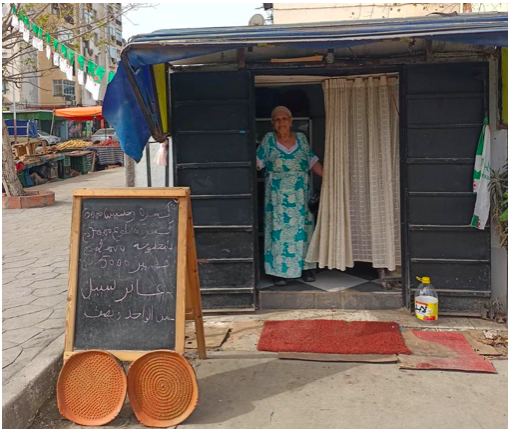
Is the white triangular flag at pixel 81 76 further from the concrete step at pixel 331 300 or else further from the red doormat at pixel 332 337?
the red doormat at pixel 332 337

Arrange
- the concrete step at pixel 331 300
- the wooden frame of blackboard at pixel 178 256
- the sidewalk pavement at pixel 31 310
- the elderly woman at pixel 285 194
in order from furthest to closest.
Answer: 1. the elderly woman at pixel 285 194
2. the concrete step at pixel 331 300
3. the sidewalk pavement at pixel 31 310
4. the wooden frame of blackboard at pixel 178 256

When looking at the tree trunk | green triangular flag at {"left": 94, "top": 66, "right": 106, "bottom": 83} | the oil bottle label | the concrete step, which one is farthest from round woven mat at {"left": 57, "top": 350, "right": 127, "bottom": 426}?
the tree trunk

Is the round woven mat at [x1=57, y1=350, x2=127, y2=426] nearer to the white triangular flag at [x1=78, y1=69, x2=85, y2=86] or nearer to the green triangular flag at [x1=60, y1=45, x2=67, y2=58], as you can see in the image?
the white triangular flag at [x1=78, y1=69, x2=85, y2=86]

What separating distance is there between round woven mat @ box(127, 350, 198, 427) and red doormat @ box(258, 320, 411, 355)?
1.27 metres

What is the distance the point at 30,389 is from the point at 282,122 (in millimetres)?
3612

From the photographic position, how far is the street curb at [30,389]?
363 centimetres

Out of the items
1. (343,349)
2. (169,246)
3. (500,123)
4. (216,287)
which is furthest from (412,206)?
(169,246)

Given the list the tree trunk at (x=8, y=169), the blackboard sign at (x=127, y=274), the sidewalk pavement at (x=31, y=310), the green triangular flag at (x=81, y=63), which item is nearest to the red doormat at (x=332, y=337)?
the blackboard sign at (x=127, y=274)

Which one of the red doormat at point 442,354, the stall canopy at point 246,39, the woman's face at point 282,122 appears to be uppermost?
the stall canopy at point 246,39

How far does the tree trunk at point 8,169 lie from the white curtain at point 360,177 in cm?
919

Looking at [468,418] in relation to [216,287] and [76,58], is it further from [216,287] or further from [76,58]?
[76,58]

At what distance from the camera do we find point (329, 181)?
610cm

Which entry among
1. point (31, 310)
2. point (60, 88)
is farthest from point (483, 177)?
point (60, 88)

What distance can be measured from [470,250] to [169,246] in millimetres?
3117
